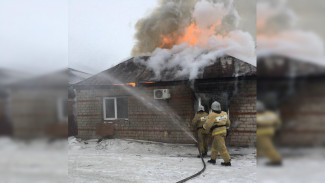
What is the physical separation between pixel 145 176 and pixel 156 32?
26.0 feet

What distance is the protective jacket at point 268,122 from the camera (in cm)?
119

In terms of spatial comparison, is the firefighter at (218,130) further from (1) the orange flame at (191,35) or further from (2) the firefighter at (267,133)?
(1) the orange flame at (191,35)

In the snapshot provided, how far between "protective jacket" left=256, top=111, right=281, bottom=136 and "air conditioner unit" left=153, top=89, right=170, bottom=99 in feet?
23.2

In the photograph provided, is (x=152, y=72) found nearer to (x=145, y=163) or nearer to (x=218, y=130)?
(x=145, y=163)

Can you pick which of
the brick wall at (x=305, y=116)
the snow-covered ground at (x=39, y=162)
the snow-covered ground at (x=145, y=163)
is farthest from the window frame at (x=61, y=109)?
the snow-covered ground at (x=145, y=163)

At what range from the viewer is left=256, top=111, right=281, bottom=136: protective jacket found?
1.19 m

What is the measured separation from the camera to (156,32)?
11078 millimetres

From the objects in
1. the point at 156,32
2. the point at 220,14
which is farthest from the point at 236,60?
the point at 156,32

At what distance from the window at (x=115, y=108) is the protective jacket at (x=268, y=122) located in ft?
26.9

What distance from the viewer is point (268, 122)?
122cm

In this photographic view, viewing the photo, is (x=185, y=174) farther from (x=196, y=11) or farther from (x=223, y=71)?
(x=196, y=11)

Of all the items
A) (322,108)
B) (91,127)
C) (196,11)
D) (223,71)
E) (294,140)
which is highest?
(196,11)

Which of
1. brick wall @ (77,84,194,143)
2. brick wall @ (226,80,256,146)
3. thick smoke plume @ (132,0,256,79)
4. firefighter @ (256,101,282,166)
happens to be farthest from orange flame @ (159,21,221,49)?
firefighter @ (256,101,282,166)

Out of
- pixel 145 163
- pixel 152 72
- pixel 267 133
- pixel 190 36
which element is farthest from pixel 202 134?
pixel 267 133
